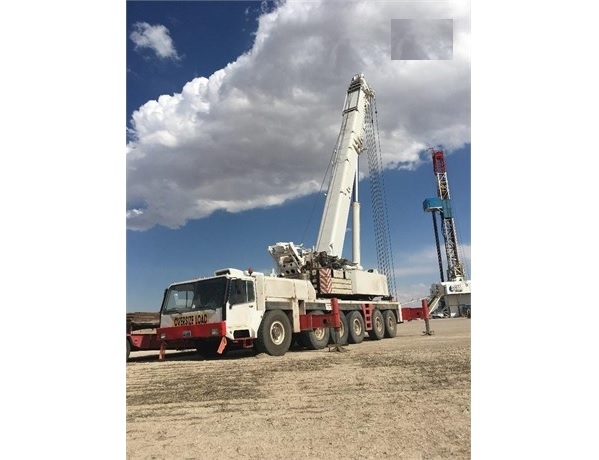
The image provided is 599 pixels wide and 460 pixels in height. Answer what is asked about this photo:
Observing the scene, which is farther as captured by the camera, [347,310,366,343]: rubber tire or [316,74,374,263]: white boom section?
[316,74,374,263]: white boom section

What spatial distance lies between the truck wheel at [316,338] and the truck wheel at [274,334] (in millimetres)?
922

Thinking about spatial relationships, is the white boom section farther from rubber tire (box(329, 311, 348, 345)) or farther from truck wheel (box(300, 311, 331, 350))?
truck wheel (box(300, 311, 331, 350))

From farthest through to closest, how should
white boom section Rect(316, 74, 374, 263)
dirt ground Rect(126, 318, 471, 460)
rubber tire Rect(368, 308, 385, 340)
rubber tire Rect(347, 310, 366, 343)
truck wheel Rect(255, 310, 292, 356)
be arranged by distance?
rubber tire Rect(368, 308, 385, 340) < white boom section Rect(316, 74, 374, 263) < rubber tire Rect(347, 310, 366, 343) < truck wheel Rect(255, 310, 292, 356) < dirt ground Rect(126, 318, 471, 460)

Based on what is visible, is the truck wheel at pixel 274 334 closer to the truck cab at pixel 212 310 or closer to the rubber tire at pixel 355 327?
the truck cab at pixel 212 310

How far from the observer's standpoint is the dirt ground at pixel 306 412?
336 cm

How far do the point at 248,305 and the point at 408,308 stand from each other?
24.6 feet

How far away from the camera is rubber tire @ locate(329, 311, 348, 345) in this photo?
10750 millimetres

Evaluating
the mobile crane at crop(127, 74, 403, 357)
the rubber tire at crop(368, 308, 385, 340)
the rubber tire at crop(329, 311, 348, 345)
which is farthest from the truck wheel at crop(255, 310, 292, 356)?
the rubber tire at crop(368, 308, 385, 340)

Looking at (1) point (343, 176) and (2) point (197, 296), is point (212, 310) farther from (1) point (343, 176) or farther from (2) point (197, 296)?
(1) point (343, 176)

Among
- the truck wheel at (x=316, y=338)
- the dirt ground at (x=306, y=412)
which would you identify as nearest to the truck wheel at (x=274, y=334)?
the truck wheel at (x=316, y=338)

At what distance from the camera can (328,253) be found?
1151 cm

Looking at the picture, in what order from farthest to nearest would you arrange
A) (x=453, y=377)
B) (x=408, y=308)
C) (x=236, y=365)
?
(x=408, y=308)
(x=236, y=365)
(x=453, y=377)
